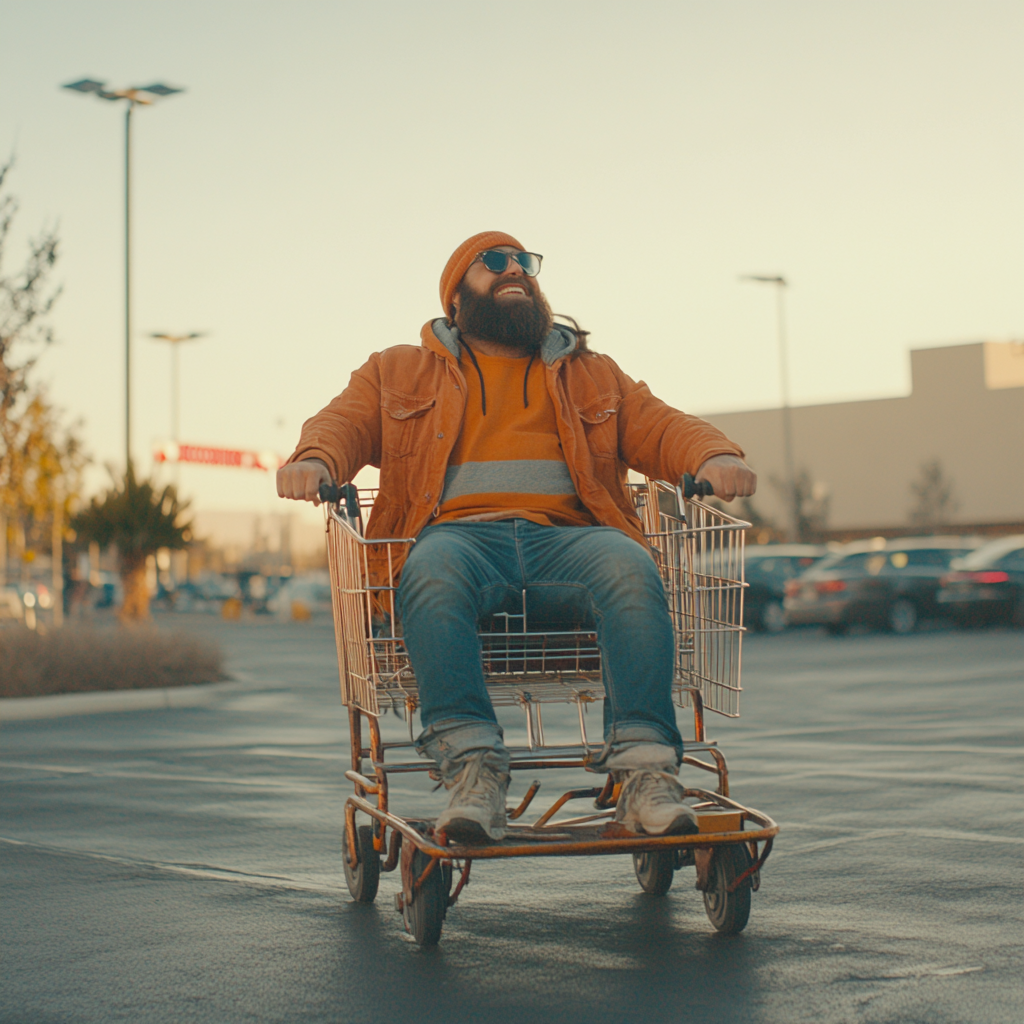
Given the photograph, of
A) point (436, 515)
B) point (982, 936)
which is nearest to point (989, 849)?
point (982, 936)

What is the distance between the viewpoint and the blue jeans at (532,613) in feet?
13.3

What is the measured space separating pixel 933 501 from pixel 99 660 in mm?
55108

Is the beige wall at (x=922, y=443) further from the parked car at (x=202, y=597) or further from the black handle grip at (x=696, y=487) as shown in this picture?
the black handle grip at (x=696, y=487)

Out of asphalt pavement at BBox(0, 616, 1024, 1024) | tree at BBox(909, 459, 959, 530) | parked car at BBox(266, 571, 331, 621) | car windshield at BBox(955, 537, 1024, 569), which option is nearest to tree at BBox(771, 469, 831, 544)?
tree at BBox(909, 459, 959, 530)

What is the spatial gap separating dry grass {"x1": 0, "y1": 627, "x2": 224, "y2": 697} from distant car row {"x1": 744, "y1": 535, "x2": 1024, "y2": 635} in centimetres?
1276

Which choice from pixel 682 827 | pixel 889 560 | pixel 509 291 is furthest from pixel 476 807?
pixel 889 560

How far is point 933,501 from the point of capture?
214 ft

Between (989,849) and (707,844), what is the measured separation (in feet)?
6.86

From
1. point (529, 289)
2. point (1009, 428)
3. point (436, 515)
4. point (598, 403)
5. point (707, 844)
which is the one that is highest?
point (1009, 428)

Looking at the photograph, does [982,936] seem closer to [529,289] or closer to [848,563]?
[529,289]

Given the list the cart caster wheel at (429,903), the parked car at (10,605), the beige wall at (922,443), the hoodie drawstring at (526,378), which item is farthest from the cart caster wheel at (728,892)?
the beige wall at (922,443)

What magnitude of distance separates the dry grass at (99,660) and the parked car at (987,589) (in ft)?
43.1

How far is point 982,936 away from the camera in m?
4.16

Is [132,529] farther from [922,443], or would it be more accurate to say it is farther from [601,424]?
[922,443]
